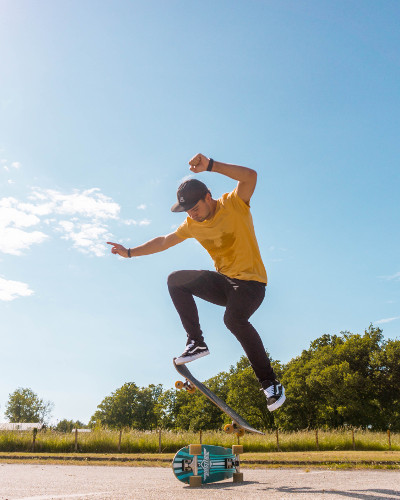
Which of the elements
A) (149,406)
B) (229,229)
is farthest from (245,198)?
(149,406)

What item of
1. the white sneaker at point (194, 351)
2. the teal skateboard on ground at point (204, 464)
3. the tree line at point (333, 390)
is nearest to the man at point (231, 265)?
the white sneaker at point (194, 351)

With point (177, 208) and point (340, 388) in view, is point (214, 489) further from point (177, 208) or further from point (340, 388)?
point (340, 388)

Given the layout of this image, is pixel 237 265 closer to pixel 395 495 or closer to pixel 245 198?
pixel 245 198

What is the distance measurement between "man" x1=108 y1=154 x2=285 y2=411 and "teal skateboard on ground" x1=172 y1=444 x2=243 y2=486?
1716 millimetres

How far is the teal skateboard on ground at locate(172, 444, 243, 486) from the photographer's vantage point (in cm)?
586

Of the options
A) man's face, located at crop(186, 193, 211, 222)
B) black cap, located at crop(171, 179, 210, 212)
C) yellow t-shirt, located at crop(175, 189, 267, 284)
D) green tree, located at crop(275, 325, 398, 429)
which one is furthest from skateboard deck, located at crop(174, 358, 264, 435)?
green tree, located at crop(275, 325, 398, 429)

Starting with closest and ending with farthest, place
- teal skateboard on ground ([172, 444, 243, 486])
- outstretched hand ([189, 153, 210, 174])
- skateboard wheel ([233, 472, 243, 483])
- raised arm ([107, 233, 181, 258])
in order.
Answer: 1. outstretched hand ([189, 153, 210, 174])
2. raised arm ([107, 233, 181, 258])
3. teal skateboard on ground ([172, 444, 243, 486])
4. skateboard wheel ([233, 472, 243, 483])

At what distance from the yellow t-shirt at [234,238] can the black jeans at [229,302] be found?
0.13 m

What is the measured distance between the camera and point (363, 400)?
51.0 meters

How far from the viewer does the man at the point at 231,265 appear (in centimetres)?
474

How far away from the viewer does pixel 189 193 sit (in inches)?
186

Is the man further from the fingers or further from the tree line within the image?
the tree line

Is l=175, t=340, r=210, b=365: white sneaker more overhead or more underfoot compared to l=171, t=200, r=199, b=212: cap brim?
more underfoot

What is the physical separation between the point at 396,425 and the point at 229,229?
174ft
